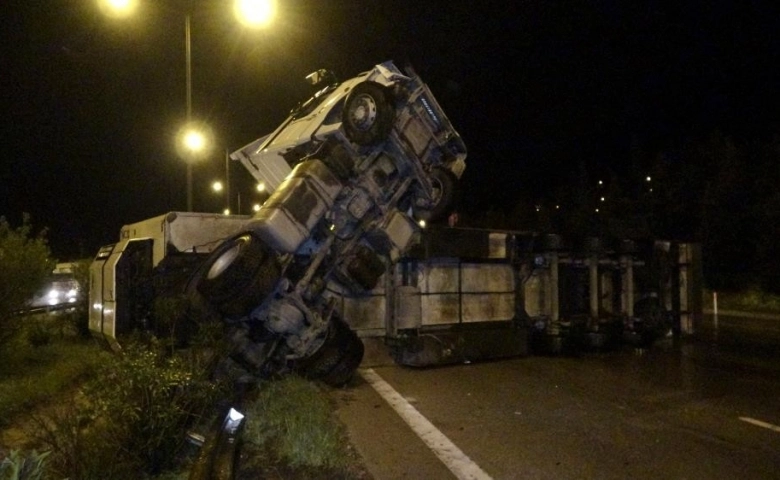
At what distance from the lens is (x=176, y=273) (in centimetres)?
817

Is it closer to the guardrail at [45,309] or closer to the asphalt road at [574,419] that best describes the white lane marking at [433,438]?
the asphalt road at [574,419]

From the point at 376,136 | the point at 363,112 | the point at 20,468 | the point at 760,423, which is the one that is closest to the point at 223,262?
the point at 376,136

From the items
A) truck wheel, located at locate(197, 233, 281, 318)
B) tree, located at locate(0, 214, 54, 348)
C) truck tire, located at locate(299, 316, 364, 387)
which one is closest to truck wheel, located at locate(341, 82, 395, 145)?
truck wheel, located at locate(197, 233, 281, 318)

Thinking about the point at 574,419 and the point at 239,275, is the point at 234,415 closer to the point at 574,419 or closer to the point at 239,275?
the point at 239,275

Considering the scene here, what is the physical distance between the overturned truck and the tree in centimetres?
171

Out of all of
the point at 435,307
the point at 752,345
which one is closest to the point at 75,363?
the point at 435,307

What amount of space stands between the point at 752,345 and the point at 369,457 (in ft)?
36.9

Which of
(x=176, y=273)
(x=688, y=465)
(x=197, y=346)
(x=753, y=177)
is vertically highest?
(x=753, y=177)

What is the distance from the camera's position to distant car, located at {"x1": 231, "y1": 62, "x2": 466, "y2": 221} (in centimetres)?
863

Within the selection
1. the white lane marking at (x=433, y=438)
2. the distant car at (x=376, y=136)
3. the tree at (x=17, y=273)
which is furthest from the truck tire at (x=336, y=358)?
the tree at (x=17, y=273)

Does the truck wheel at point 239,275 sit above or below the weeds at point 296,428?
above

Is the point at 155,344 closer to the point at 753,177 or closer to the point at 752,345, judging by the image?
the point at 752,345

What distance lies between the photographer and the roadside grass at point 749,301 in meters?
23.9

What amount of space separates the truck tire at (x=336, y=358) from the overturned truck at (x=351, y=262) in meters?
0.02
